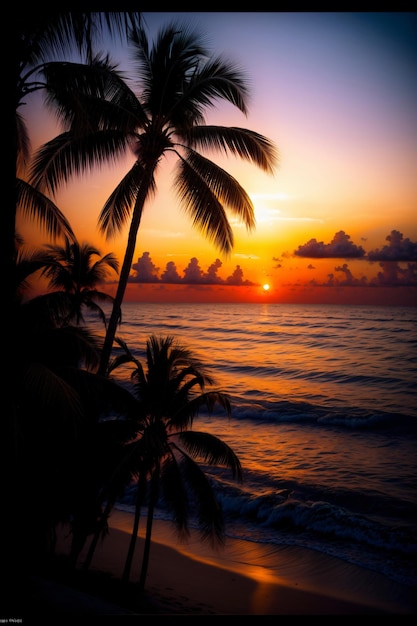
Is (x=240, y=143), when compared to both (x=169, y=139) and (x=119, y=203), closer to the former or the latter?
(x=169, y=139)

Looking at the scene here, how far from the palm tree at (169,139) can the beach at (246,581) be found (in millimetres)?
3436

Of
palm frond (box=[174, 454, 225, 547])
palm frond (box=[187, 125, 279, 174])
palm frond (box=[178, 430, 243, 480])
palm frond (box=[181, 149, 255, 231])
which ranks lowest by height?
palm frond (box=[174, 454, 225, 547])

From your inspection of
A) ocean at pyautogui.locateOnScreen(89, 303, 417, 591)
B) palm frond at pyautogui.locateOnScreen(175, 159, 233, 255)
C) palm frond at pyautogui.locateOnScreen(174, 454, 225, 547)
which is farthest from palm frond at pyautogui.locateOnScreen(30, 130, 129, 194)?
palm frond at pyautogui.locateOnScreen(174, 454, 225, 547)

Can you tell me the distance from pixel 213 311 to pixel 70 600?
143 ft

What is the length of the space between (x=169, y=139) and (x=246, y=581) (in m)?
6.18

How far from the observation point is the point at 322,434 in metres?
14.9

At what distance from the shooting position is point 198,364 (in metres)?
5.06

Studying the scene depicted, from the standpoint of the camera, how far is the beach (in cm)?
562

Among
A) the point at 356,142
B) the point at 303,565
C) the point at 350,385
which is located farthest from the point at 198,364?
the point at 350,385

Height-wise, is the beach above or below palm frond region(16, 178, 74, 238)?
below

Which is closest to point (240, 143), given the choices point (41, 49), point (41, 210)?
point (41, 49)

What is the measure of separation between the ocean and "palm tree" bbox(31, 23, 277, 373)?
2.86m

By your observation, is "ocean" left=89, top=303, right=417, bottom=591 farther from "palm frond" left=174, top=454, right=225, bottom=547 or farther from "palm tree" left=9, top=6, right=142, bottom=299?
"palm tree" left=9, top=6, right=142, bottom=299

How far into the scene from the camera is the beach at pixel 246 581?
562 centimetres
